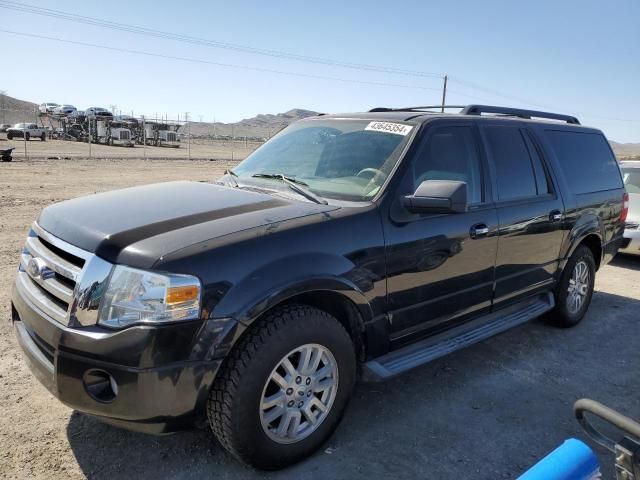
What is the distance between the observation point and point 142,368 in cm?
220

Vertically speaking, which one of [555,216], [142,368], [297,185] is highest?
[297,185]

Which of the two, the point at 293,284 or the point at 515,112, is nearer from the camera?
the point at 293,284

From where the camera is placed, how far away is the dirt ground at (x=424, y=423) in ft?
8.89

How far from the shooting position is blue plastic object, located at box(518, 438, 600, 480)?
4.62 ft

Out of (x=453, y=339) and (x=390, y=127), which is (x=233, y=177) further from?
(x=453, y=339)

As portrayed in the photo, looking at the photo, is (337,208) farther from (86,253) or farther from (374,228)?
(86,253)

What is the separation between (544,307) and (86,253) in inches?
147

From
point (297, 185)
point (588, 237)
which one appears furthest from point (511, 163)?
point (297, 185)

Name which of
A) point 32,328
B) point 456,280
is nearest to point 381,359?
point 456,280

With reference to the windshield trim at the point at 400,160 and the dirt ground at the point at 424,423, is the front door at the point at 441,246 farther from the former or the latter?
the dirt ground at the point at 424,423

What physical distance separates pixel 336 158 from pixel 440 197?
2.91 feet

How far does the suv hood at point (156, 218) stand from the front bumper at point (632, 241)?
6.55m

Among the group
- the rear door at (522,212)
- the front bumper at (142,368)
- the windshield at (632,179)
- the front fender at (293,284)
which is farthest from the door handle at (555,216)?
the windshield at (632,179)

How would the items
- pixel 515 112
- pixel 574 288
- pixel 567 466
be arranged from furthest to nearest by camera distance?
pixel 574 288 → pixel 515 112 → pixel 567 466
